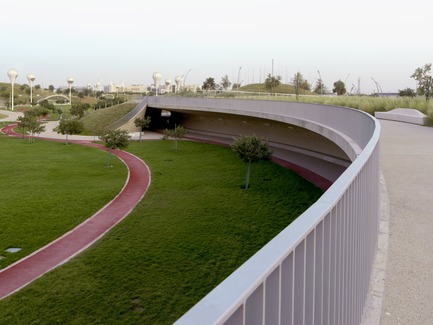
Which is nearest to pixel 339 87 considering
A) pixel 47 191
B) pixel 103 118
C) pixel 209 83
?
pixel 209 83

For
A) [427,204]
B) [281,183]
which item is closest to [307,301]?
[427,204]

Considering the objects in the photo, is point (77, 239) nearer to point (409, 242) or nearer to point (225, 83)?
point (409, 242)

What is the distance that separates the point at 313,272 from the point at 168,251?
52.7ft

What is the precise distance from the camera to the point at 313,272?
2.32 meters

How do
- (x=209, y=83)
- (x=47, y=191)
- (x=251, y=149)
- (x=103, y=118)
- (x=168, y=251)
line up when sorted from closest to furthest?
(x=168, y=251)
(x=47, y=191)
(x=251, y=149)
(x=103, y=118)
(x=209, y=83)

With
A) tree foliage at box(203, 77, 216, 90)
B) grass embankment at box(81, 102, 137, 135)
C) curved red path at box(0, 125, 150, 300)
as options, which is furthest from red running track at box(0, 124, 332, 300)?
tree foliage at box(203, 77, 216, 90)

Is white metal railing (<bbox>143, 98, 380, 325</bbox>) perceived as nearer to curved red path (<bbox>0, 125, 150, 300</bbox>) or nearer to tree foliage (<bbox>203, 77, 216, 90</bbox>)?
curved red path (<bbox>0, 125, 150, 300</bbox>)

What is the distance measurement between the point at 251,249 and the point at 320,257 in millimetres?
16070

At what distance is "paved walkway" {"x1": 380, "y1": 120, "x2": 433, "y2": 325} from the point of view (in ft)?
12.7

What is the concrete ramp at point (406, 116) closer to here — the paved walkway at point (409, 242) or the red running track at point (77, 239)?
the red running track at point (77, 239)

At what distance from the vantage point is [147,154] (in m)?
42.0

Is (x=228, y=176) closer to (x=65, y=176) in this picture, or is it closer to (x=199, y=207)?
(x=199, y=207)

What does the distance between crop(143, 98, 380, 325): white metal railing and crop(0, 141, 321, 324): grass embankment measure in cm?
978

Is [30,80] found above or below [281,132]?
above
